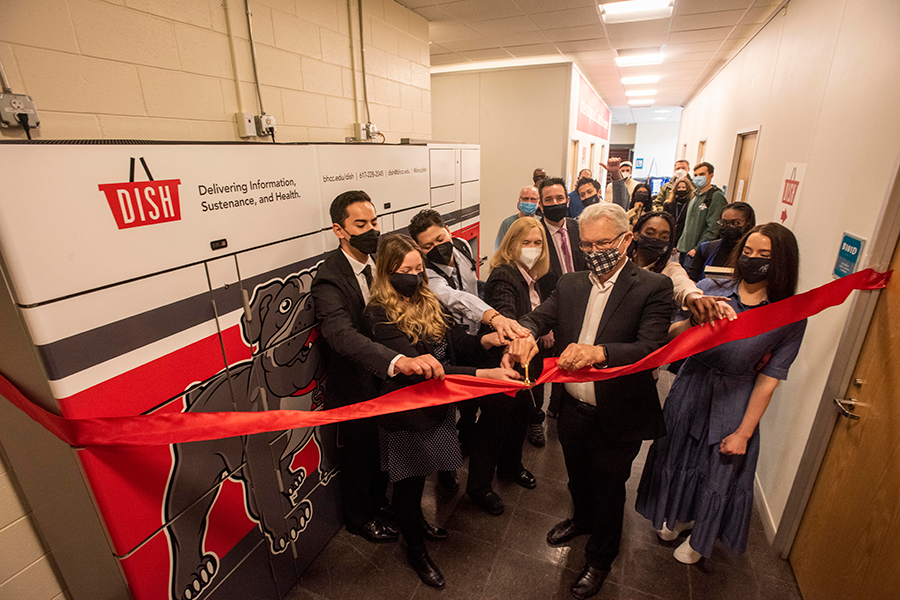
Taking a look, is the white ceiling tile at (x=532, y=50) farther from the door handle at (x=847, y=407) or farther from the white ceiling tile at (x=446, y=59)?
the door handle at (x=847, y=407)

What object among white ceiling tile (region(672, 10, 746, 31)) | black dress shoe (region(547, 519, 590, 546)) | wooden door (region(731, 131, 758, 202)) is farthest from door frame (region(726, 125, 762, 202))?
black dress shoe (region(547, 519, 590, 546))

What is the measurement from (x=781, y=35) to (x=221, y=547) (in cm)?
588

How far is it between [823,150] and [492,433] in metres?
2.58

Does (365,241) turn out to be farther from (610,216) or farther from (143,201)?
(610,216)

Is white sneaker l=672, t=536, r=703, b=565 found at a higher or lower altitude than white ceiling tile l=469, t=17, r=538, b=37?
lower

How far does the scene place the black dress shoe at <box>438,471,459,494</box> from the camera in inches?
116

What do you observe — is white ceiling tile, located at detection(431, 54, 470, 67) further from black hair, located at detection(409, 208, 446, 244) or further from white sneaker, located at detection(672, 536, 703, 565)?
white sneaker, located at detection(672, 536, 703, 565)

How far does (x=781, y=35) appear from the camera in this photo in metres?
4.04

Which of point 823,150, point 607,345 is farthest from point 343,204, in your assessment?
point 823,150

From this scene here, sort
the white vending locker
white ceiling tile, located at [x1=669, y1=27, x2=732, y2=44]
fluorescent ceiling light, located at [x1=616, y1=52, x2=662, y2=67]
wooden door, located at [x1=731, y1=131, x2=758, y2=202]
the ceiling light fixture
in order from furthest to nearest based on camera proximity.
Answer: fluorescent ceiling light, located at [x1=616, y1=52, x2=662, y2=67], the ceiling light fixture, white ceiling tile, located at [x1=669, y1=27, x2=732, y2=44], wooden door, located at [x1=731, y1=131, x2=758, y2=202], the white vending locker

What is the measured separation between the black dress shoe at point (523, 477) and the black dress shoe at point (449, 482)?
1.09 ft

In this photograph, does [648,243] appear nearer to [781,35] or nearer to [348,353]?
[348,353]

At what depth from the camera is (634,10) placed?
4.43 metres

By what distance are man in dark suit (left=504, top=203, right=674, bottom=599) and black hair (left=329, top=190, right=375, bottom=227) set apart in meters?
1.08
